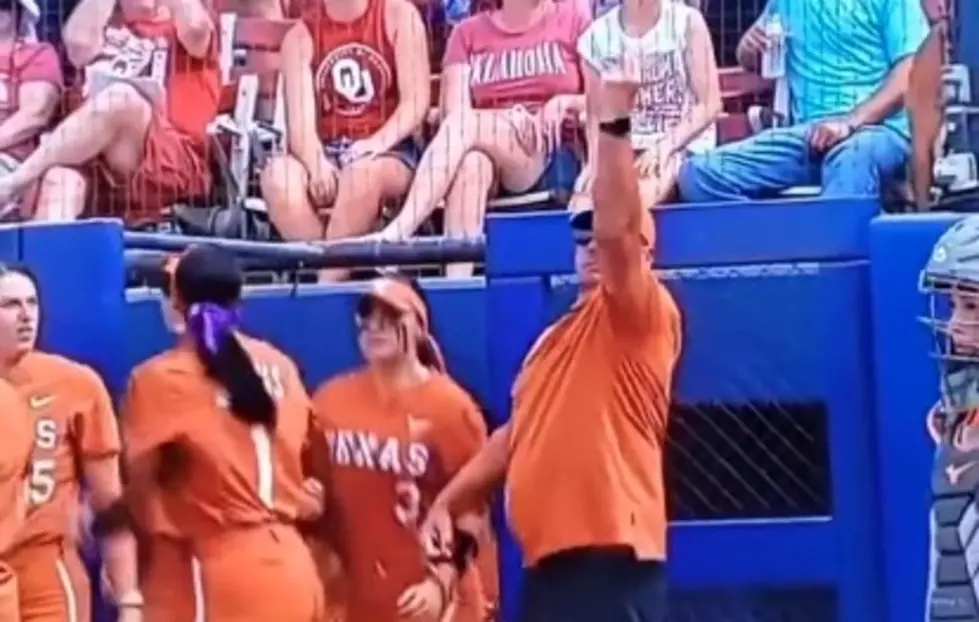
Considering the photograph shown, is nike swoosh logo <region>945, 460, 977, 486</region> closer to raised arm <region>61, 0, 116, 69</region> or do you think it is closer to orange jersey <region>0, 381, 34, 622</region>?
orange jersey <region>0, 381, 34, 622</region>

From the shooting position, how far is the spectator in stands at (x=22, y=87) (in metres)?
6.91

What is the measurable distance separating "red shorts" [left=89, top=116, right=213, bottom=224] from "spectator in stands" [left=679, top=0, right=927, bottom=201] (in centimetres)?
150

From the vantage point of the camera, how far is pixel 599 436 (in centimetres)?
480

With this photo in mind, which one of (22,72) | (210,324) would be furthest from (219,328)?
(22,72)

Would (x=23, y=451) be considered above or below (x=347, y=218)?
below

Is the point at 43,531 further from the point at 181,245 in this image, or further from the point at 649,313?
the point at 649,313

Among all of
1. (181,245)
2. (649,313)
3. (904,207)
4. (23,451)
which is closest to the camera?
(649,313)

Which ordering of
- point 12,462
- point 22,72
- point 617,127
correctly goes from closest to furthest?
point 617,127, point 12,462, point 22,72

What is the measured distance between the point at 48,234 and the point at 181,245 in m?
0.41

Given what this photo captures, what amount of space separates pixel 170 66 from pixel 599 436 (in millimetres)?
2630

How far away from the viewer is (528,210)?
627cm

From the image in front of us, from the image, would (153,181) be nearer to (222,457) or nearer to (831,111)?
(222,457)

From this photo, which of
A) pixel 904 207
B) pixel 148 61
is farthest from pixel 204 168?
pixel 904 207

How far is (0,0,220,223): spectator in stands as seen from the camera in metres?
6.57
